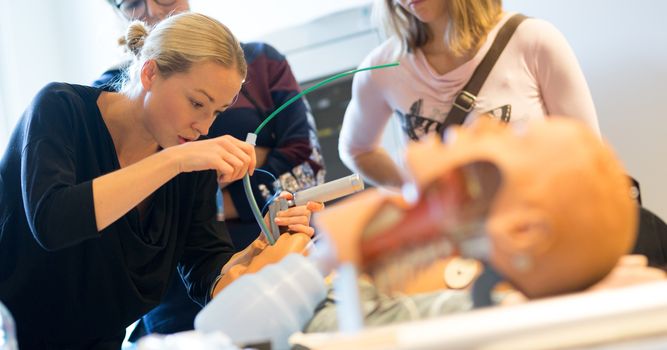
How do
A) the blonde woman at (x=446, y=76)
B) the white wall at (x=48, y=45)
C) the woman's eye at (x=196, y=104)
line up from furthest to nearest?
the white wall at (x=48, y=45), the blonde woman at (x=446, y=76), the woman's eye at (x=196, y=104)

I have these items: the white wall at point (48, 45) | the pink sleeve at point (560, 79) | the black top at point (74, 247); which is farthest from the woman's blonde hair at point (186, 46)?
the white wall at point (48, 45)

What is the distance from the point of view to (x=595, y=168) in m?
0.64

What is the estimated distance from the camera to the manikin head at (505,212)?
623mm

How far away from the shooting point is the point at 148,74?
1.37m

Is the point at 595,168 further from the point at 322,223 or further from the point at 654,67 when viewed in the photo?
the point at 654,67

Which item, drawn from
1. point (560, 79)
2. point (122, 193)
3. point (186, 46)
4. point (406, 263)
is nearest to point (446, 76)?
point (560, 79)

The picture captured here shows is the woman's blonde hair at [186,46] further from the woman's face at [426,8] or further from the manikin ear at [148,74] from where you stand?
the woman's face at [426,8]

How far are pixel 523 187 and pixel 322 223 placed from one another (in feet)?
0.53

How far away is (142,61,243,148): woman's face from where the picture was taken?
4.35 feet

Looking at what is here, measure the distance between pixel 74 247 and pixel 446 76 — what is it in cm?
74

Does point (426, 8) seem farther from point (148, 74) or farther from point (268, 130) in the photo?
point (148, 74)

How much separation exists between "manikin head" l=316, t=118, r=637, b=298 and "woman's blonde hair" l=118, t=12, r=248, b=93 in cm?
75

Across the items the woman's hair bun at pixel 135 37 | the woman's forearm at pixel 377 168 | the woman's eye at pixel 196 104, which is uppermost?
the woman's hair bun at pixel 135 37

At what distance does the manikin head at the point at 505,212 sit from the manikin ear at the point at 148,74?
2.62ft
